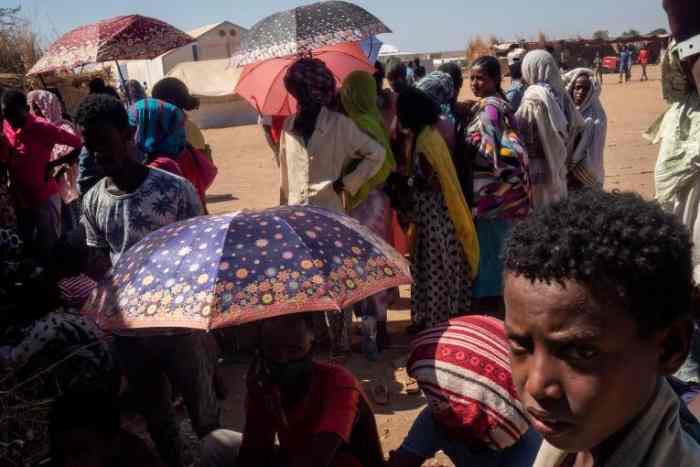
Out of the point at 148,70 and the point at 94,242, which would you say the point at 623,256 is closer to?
the point at 94,242

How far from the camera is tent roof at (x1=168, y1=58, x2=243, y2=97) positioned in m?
24.9

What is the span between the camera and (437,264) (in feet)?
16.0

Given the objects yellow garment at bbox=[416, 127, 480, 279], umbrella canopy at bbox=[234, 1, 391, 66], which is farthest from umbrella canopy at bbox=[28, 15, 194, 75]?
yellow garment at bbox=[416, 127, 480, 279]

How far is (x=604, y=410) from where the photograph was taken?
1195mm

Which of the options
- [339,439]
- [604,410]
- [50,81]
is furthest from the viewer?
[50,81]

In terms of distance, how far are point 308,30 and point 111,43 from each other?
1.99m

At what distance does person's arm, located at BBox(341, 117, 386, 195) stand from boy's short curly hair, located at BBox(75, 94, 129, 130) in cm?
171

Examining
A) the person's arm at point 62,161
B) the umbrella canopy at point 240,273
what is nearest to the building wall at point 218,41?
the person's arm at point 62,161

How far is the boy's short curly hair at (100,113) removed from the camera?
117 inches

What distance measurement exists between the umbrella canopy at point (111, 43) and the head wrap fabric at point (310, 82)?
2127 mm

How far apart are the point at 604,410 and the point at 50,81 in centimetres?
1353

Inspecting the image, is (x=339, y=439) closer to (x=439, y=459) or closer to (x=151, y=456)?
(x=151, y=456)

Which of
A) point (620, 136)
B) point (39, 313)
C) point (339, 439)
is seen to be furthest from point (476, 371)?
point (620, 136)

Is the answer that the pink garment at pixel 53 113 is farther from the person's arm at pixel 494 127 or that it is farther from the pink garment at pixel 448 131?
the person's arm at pixel 494 127
